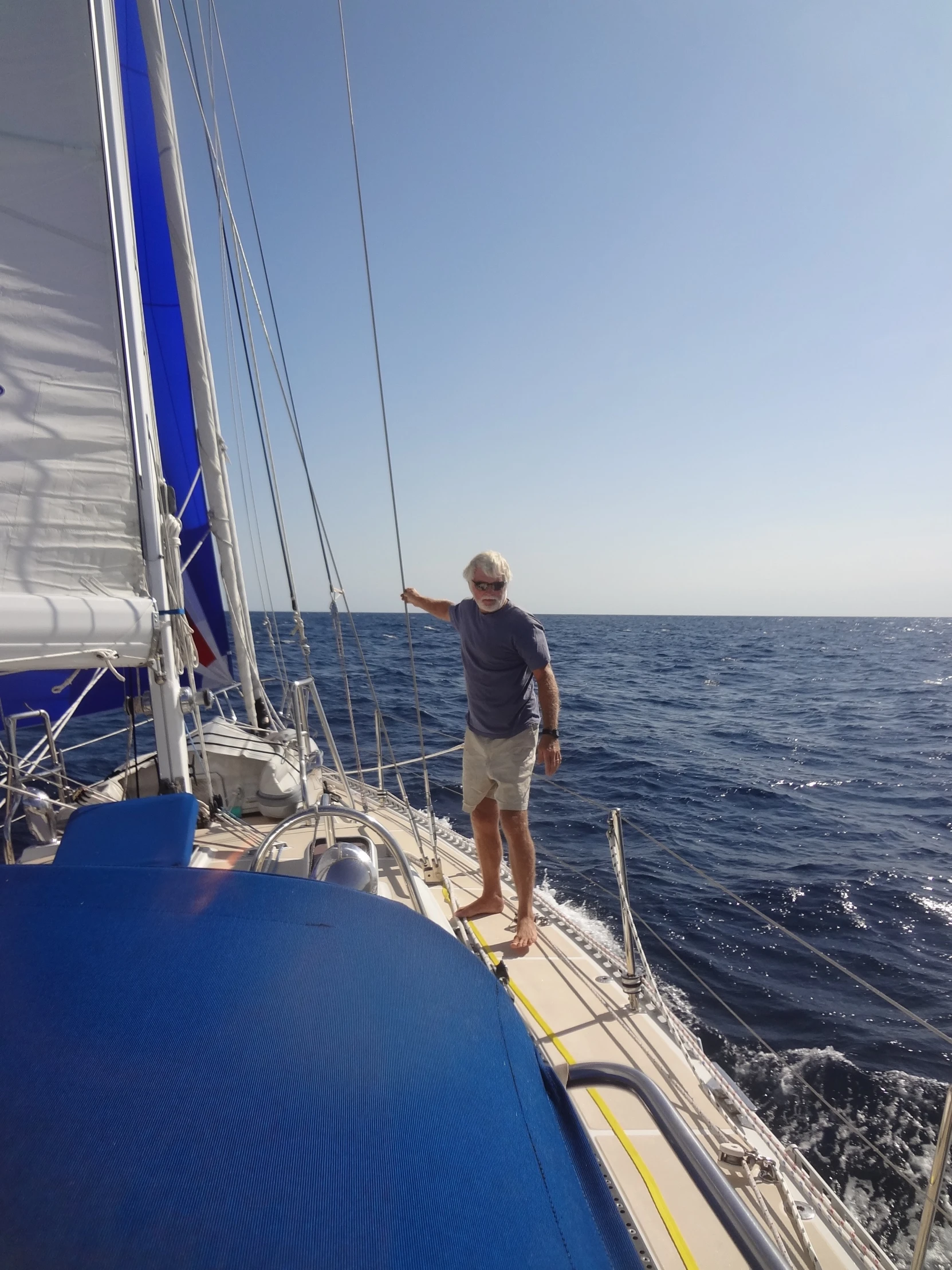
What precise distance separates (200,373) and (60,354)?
5.92 ft

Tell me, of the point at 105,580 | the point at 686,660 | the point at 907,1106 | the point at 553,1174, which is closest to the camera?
the point at 553,1174

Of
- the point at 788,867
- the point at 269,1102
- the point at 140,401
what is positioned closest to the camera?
the point at 269,1102

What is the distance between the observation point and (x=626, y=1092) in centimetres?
201

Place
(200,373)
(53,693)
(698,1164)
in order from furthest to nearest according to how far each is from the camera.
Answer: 1. (200,373)
2. (53,693)
3. (698,1164)

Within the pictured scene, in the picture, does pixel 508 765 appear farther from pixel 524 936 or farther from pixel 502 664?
pixel 524 936

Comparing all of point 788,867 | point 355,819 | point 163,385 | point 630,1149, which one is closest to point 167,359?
point 163,385

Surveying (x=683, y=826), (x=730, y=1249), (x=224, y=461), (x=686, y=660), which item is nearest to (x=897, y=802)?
(x=683, y=826)

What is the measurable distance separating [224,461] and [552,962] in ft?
12.4

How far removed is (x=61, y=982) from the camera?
82 centimetres

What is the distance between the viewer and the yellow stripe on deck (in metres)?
1.59

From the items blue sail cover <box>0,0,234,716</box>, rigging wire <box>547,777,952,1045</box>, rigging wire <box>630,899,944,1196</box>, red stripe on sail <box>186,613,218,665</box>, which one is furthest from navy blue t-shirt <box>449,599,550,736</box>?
red stripe on sail <box>186,613,218,665</box>

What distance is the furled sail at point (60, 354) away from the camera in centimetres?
243

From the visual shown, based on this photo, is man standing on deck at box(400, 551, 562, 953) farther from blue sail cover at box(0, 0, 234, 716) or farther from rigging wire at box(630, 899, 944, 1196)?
blue sail cover at box(0, 0, 234, 716)

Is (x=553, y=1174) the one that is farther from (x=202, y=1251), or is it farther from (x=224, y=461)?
(x=224, y=461)
